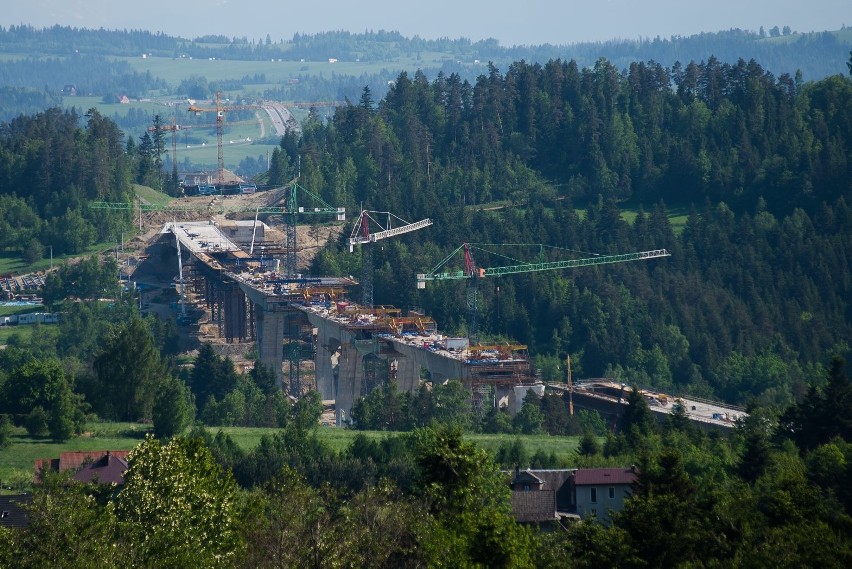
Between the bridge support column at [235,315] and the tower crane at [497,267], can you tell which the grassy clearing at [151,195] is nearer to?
the bridge support column at [235,315]

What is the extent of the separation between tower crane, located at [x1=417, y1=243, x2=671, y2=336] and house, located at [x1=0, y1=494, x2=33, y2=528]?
209ft

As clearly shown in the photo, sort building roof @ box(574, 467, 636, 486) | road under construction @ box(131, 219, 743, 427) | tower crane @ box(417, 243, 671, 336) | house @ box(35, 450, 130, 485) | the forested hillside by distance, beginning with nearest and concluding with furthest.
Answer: house @ box(35, 450, 130, 485), building roof @ box(574, 467, 636, 486), road under construction @ box(131, 219, 743, 427), the forested hillside, tower crane @ box(417, 243, 671, 336)

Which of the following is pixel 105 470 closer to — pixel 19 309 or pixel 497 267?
pixel 19 309

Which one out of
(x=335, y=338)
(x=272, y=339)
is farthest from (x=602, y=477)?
(x=272, y=339)

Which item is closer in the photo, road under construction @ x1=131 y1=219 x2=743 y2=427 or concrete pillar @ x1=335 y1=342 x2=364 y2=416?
road under construction @ x1=131 y1=219 x2=743 y2=427

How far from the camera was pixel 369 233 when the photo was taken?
439 feet

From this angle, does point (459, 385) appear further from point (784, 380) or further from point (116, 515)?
point (116, 515)

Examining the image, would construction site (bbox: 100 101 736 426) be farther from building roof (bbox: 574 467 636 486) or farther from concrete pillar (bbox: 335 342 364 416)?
building roof (bbox: 574 467 636 486)

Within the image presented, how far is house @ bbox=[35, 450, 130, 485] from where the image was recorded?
61.2 meters

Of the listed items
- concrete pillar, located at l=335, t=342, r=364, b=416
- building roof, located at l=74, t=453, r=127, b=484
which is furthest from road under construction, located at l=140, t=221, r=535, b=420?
building roof, located at l=74, t=453, r=127, b=484

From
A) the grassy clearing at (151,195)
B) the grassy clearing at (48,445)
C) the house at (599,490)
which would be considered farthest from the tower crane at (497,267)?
the house at (599,490)

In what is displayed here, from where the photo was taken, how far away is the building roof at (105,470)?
A: 60.9m

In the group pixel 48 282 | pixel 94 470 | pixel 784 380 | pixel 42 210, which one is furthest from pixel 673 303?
pixel 94 470

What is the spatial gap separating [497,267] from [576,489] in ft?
211
